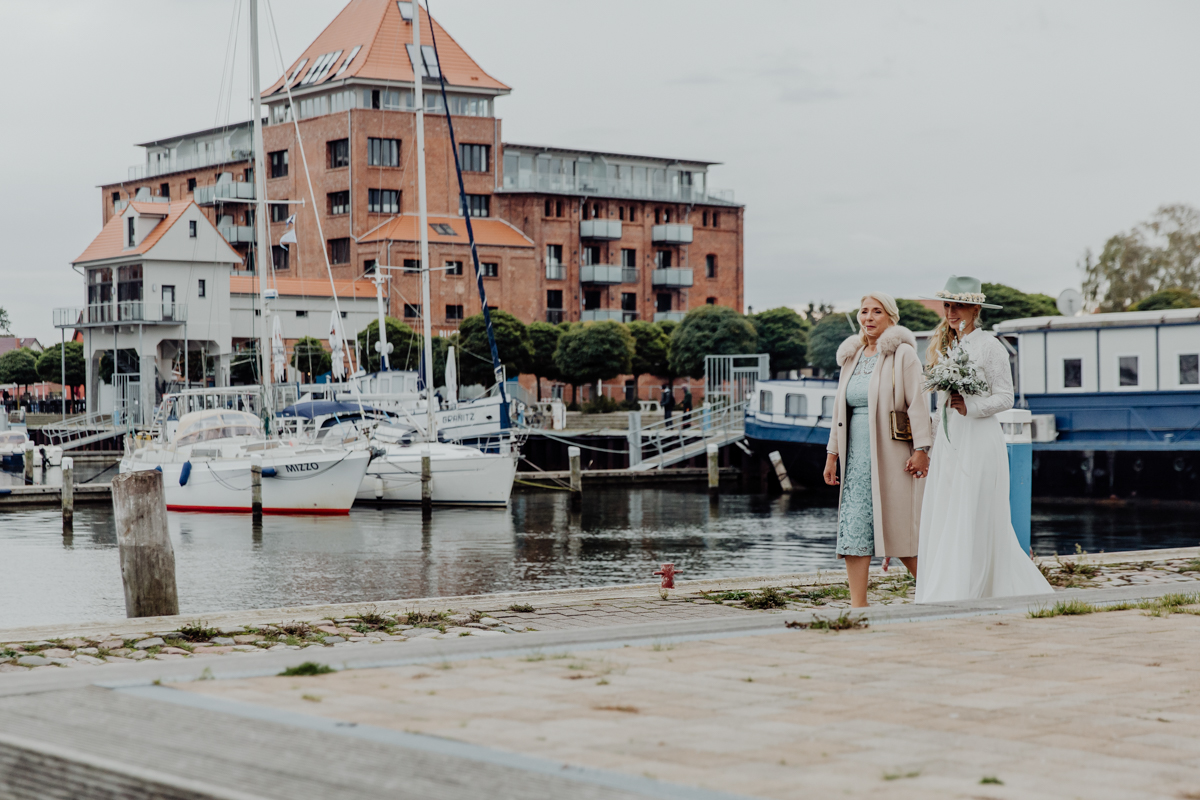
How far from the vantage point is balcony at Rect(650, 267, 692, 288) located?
3551 inches

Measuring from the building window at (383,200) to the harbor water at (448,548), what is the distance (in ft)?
153

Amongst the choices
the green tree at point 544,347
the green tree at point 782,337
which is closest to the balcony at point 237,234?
the green tree at point 544,347

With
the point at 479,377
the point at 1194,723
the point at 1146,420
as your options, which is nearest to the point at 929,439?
the point at 1194,723

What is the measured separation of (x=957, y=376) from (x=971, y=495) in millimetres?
747

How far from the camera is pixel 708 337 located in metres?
69.2

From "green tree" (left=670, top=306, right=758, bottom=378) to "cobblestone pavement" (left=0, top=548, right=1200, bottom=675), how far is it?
57.8 meters

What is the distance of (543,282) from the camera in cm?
8612

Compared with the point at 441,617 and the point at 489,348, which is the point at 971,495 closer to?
the point at 441,617

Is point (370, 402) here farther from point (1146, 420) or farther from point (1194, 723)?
point (1194, 723)

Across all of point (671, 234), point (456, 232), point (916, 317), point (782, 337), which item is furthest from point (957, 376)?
point (671, 234)

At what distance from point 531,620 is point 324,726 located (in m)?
4.75

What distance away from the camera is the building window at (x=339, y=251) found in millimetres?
83062

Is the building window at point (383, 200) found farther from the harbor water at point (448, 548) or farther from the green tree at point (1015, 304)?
the harbor water at point (448, 548)

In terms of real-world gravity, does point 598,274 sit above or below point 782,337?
above
